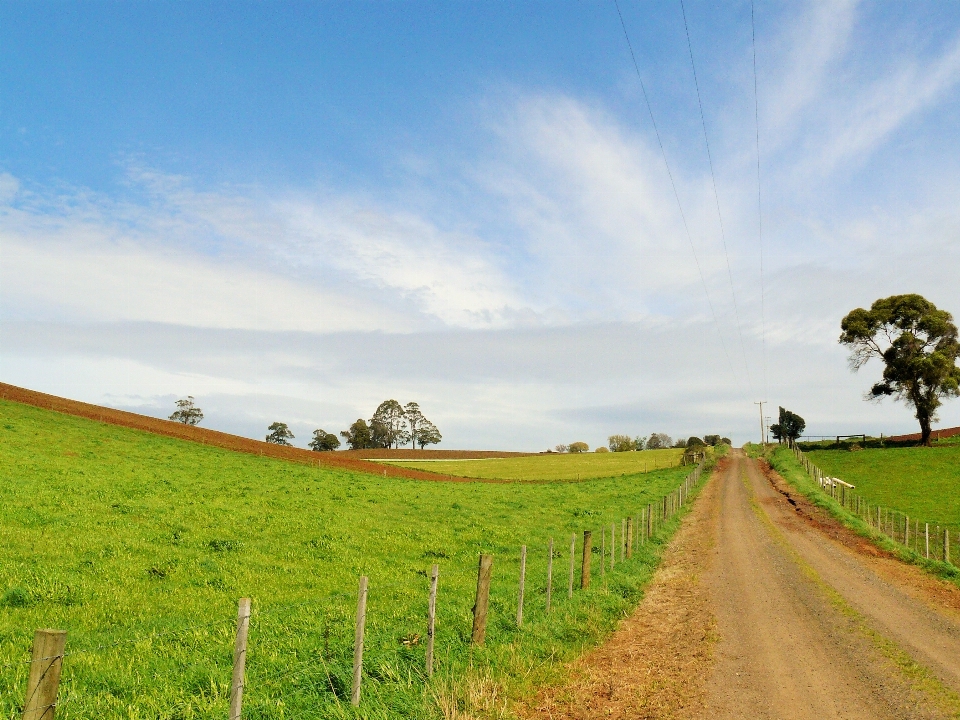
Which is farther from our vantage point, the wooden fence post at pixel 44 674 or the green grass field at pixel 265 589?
the green grass field at pixel 265 589

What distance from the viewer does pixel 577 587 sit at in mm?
18859

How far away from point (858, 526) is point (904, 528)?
29.1 feet

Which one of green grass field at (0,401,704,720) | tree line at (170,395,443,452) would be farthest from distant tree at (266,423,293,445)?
green grass field at (0,401,704,720)

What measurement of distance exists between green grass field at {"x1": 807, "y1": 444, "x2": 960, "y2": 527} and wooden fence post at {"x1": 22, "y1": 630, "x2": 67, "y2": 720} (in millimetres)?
50486

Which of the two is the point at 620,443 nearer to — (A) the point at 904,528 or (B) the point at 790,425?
(B) the point at 790,425

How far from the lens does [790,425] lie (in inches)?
5369

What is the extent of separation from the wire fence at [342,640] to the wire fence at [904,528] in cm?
2148

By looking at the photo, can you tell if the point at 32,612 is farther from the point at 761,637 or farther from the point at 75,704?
the point at 761,637

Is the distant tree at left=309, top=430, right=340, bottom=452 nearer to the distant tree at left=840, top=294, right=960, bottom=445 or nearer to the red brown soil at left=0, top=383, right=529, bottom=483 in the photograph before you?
the red brown soil at left=0, top=383, right=529, bottom=483

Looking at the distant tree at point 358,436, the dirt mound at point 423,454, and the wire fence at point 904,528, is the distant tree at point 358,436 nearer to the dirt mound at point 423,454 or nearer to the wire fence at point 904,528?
the dirt mound at point 423,454

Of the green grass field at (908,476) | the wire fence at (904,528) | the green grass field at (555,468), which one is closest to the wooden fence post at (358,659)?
the wire fence at (904,528)

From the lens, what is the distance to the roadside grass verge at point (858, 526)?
2379cm

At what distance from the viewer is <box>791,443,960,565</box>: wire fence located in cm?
3020

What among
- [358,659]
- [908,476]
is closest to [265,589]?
[358,659]
